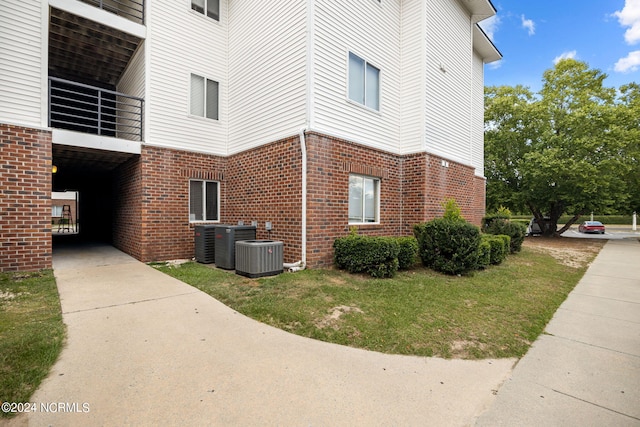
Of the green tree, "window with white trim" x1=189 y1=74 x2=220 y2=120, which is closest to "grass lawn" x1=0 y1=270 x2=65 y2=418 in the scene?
"window with white trim" x1=189 y1=74 x2=220 y2=120

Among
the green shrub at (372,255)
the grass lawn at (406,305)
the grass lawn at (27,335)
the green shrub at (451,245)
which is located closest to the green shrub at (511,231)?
the grass lawn at (406,305)

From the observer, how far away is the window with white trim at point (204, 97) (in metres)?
9.71

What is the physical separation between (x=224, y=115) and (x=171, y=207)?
12.0 feet

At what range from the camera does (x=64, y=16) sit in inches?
306

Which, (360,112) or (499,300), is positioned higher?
(360,112)

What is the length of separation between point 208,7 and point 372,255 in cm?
991

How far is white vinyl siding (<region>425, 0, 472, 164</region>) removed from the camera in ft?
32.2

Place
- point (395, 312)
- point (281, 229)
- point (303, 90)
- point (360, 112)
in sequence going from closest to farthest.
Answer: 1. point (395, 312)
2. point (303, 90)
3. point (281, 229)
4. point (360, 112)

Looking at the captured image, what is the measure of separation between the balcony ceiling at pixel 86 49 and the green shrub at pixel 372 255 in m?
8.63

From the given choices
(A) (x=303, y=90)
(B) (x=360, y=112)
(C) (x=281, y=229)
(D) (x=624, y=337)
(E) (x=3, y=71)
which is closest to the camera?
(D) (x=624, y=337)

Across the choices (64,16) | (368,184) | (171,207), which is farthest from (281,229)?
(64,16)

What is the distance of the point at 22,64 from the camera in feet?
23.1

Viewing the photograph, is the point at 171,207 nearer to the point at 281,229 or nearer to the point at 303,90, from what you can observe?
the point at 281,229

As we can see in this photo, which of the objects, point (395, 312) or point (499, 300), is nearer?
point (395, 312)
